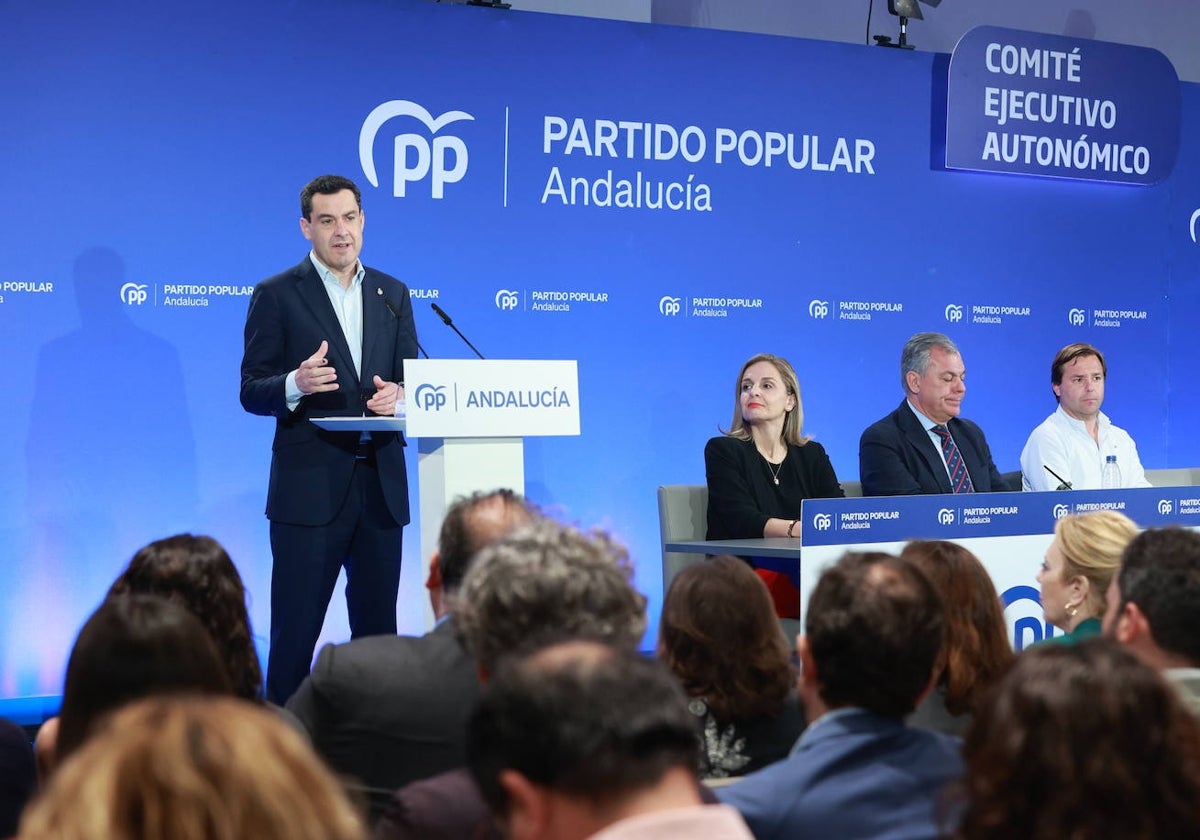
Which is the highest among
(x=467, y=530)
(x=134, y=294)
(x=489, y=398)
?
(x=134, y=294)

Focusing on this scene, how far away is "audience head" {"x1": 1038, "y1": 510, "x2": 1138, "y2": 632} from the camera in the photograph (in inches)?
122

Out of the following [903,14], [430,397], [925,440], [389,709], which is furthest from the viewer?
Result: [903,14]

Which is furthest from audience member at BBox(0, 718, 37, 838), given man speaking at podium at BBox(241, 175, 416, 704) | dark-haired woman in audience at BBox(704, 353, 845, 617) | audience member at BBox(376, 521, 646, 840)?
dark-haired woman in audience at BBox(704, 353, 845, 617)

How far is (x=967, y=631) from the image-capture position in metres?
2.59

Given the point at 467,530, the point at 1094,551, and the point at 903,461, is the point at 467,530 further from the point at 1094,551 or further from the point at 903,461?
the point at 903,461

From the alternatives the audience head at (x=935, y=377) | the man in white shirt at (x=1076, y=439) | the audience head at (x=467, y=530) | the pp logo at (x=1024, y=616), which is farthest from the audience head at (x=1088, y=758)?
the man in white shirt at (x=1076, y=439)

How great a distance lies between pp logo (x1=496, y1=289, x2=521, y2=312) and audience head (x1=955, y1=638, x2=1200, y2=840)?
17.5ft

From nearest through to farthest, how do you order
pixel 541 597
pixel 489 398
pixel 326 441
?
pixel 541 597 → pixel 489 398 → pixel 326 441

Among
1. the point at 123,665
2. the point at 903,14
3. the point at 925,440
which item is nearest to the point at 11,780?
the point at 123,665

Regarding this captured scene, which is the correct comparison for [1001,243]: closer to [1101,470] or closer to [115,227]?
[1101,470]

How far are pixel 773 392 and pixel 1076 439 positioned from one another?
1.41 meters

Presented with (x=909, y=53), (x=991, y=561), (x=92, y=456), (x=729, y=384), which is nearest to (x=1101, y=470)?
(x=991, y=561)

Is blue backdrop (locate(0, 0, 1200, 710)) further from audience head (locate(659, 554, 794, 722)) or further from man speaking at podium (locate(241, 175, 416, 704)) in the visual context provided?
audience head (locate(659, 554, 794, 722))

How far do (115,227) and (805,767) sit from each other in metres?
4.74
